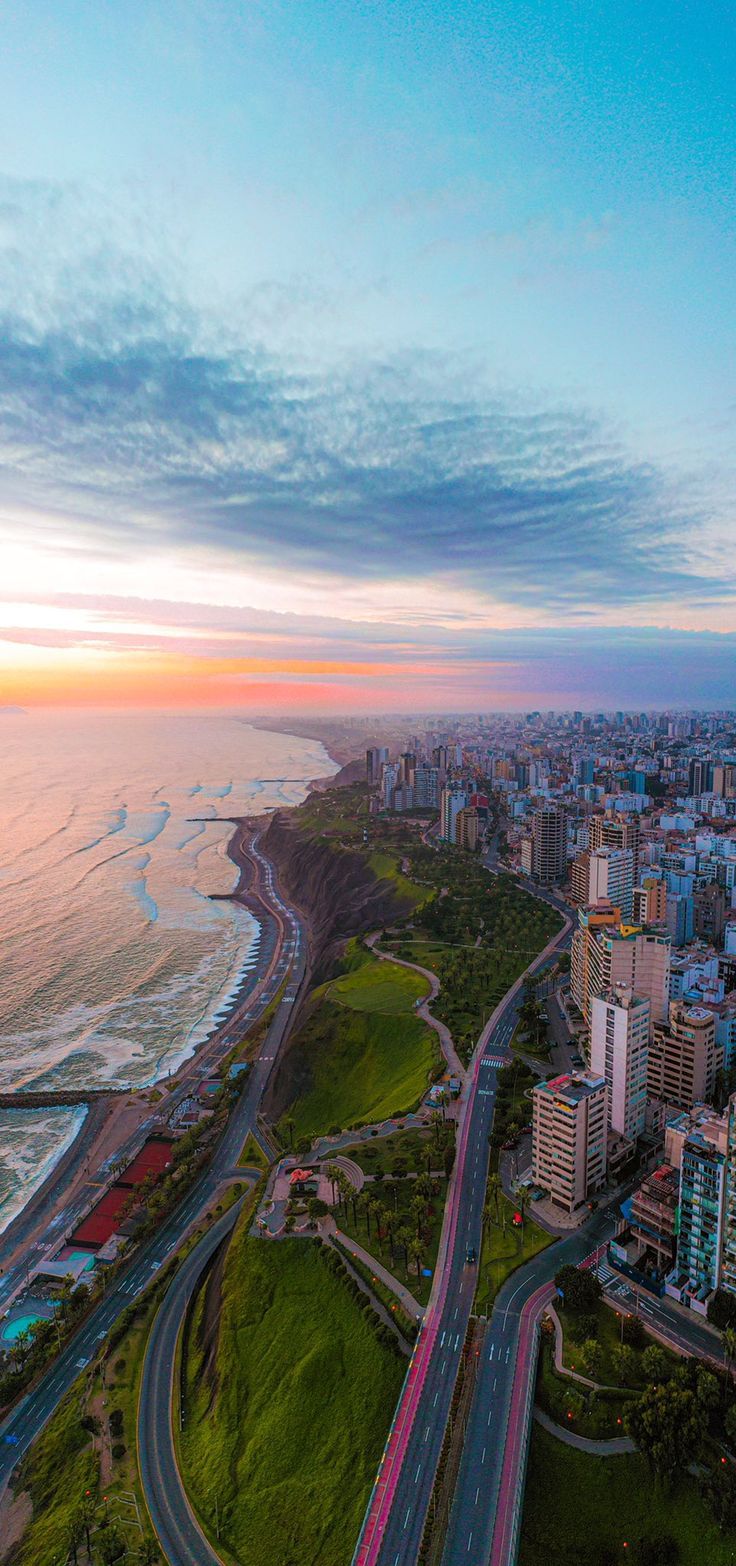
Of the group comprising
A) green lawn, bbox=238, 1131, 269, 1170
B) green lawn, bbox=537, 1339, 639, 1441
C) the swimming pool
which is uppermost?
green lawn, bbox=537, 1339, 639, 1441

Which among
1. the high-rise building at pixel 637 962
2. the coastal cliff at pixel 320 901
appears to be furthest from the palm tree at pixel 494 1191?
the coastal cliff at pixel 320 901

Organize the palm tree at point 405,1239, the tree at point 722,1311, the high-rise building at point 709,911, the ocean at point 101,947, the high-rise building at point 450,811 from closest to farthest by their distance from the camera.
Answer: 1. the tree at point 722,1311
2. the palm tree at point 405,1239
3. the ocean at point 101,947
4. the high-rise building at point 709,911
5. the high-rise building at point 450,811

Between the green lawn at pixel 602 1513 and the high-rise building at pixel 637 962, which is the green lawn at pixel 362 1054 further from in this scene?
the green lawn at pixel 602 1513

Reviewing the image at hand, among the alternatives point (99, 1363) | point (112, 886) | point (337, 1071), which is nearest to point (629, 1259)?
point (99, 1363)

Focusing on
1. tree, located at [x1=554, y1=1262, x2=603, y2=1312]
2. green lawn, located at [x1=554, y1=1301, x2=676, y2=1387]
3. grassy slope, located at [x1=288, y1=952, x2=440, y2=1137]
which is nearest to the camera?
green lawn, located at [x1=554, y1=1301, x2=676, y2=1387]

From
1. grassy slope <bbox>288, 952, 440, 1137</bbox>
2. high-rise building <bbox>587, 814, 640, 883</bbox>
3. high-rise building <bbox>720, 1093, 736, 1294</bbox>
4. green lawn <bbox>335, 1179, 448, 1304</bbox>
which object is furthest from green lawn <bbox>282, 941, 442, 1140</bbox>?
high-rise building <bbox>587, 814, 640, 883</bbox>

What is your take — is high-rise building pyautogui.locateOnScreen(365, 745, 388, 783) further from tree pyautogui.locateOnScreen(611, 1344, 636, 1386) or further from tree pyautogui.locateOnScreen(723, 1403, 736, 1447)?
tree pyautogui.locateOnScreen(723, 1403, 736, 1447)

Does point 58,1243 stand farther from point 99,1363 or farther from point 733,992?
point 733,992
